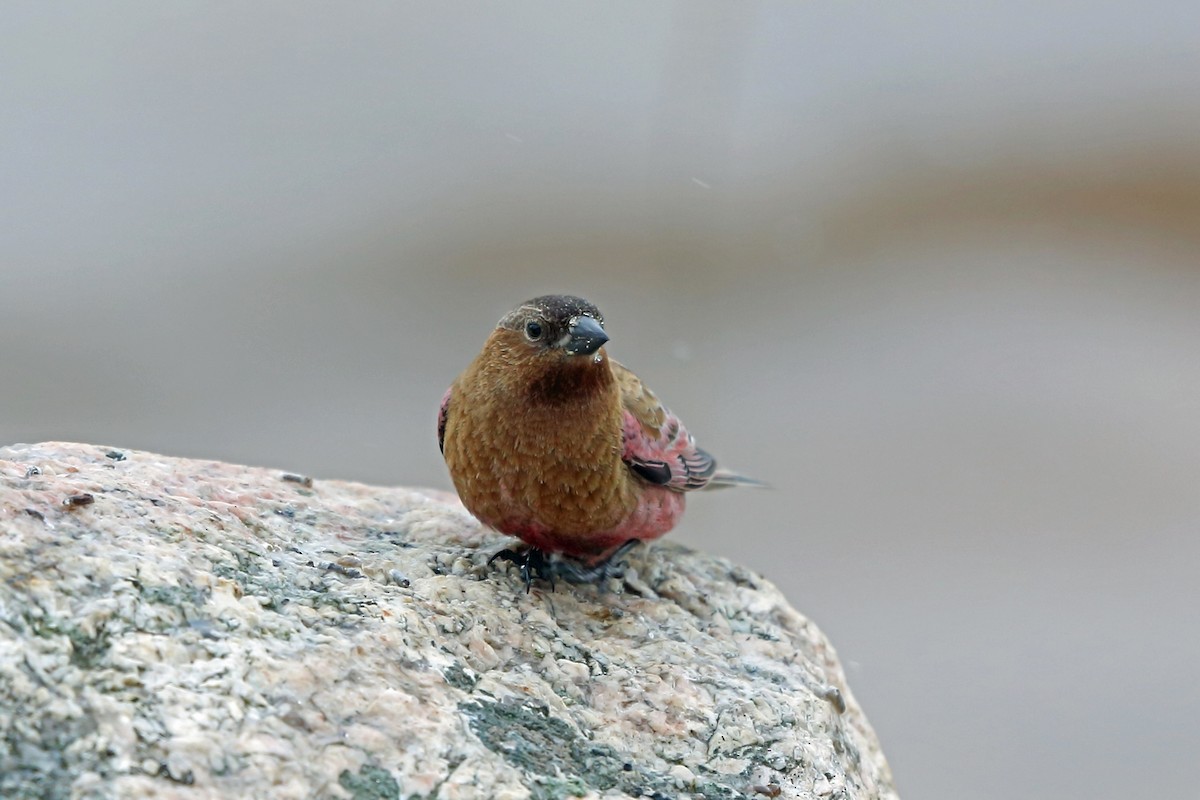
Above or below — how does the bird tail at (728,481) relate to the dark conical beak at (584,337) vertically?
below

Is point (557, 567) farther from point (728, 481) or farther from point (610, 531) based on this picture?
point (728, 481)

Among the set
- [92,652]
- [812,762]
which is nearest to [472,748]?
[92,652]

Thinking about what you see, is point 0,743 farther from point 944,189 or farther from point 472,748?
point 944,189

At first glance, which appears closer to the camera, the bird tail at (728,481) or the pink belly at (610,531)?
the pink belly at (610,531)

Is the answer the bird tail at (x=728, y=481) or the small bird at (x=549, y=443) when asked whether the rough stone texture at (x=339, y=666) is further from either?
the bird tail at (x=728, y=481)

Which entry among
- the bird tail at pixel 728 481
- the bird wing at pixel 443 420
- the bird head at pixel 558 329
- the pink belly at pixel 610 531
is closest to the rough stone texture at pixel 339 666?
the pink belly at pixel 610 531

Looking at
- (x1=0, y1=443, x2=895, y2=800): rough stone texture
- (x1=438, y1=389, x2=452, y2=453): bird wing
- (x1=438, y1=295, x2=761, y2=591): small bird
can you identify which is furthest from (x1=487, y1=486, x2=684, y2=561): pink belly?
(x1=438, y1=389, x2=452, y2=453): bird wing
